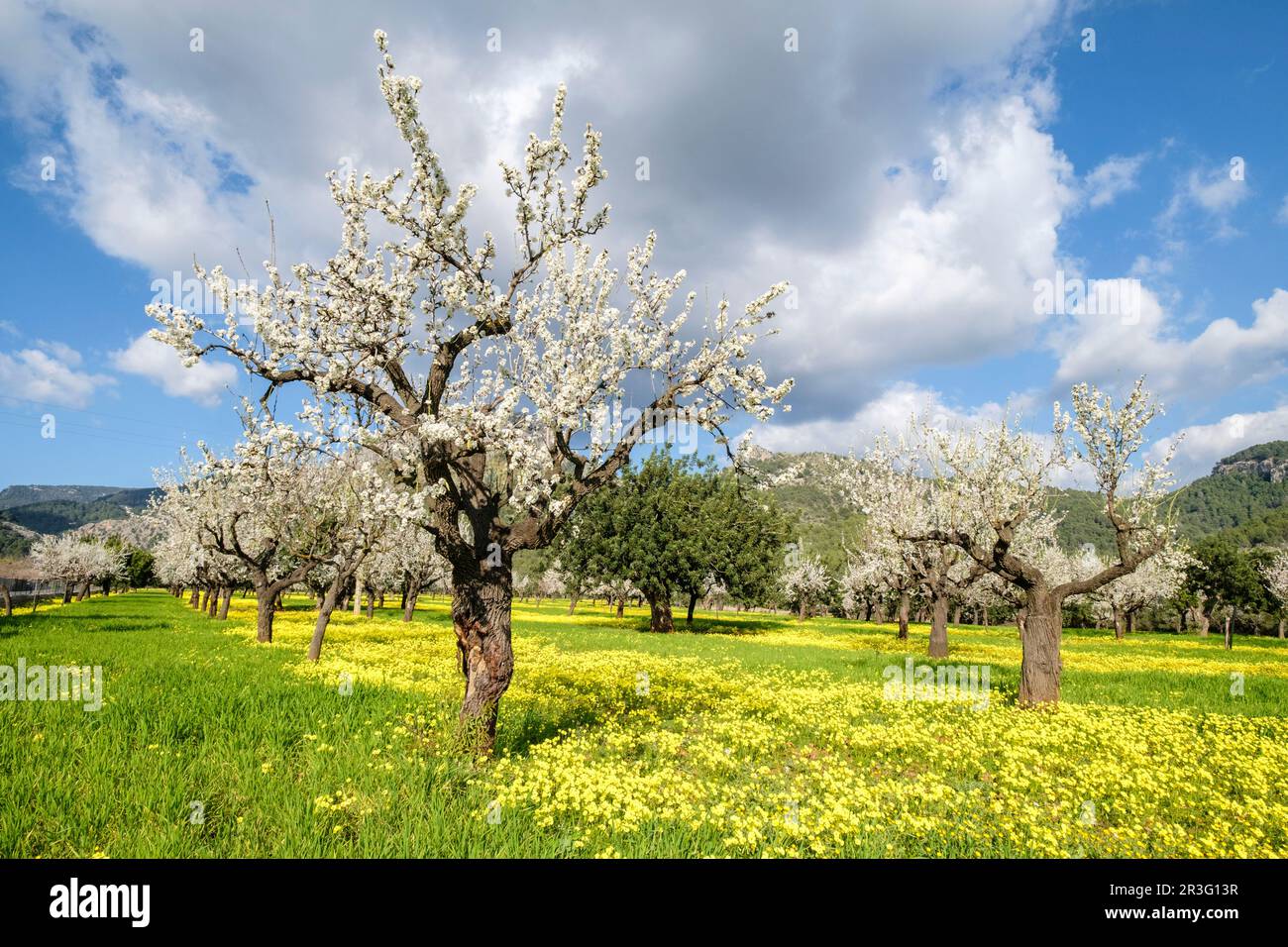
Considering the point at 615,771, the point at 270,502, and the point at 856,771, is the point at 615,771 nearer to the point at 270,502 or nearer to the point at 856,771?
the point at 856,771

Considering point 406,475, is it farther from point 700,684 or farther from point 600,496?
point 600,496

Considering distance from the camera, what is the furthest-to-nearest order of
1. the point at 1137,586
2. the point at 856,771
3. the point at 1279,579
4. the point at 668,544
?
the point at 1279,579, the point at 1137,586, the point at 668,544, the point at 856,771

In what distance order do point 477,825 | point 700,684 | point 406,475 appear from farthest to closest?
point 700,684 → point 406,475 → point 477,825

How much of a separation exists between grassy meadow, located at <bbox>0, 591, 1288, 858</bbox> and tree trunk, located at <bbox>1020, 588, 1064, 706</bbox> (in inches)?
42.3

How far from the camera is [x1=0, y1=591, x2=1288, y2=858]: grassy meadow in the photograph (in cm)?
691

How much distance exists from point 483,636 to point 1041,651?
16.8 m

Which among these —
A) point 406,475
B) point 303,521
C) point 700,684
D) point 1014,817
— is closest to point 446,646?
point 303,521

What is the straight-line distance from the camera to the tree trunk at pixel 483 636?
10.2 m

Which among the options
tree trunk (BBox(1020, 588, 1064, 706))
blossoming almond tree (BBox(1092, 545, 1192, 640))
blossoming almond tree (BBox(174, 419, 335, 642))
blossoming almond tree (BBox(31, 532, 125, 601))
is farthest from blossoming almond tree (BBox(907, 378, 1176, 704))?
blossoming almond tree (BBox(31, 532, 125, 601))

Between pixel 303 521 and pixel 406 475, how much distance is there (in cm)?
2129

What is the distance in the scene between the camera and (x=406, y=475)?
32.3ft

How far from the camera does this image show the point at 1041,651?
58.4ft

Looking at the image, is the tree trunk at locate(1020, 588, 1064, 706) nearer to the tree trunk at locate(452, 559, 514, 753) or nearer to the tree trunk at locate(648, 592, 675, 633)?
the tree trunk at locate(452, 559, 514, 753)

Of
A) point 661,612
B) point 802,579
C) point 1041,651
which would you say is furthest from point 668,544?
point 802,579
